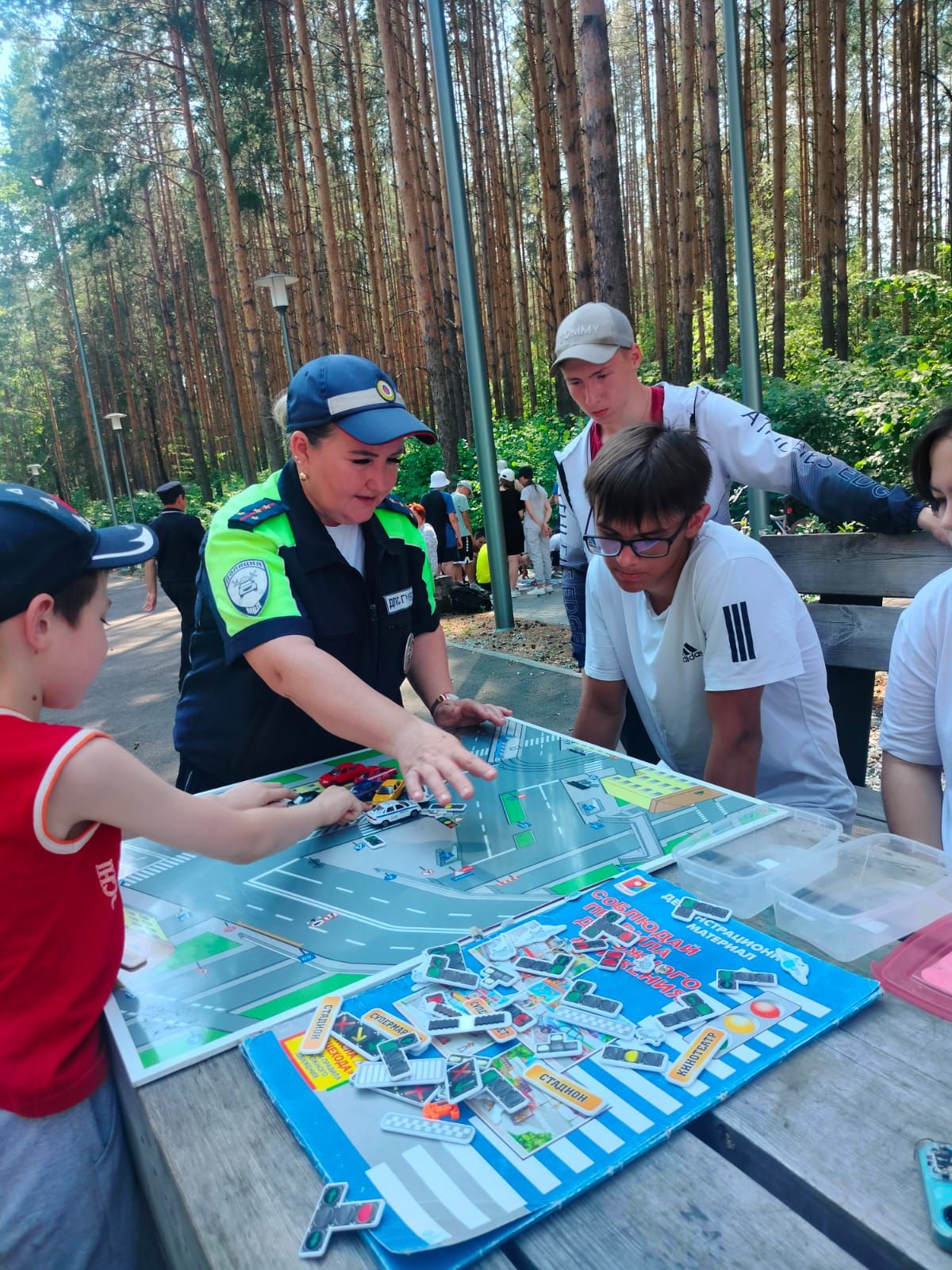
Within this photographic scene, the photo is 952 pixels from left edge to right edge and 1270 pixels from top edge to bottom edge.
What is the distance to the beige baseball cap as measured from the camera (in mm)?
2793

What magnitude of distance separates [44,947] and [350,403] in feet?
3.87

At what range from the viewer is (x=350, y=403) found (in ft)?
6.08

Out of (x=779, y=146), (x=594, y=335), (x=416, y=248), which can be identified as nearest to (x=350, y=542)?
(x=594, y=335)

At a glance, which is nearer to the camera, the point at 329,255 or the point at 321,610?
the point at 321,610

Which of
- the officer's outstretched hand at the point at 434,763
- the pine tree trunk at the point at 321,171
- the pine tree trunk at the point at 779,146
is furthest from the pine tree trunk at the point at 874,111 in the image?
the officer's outstretched hand at the point at 434,763

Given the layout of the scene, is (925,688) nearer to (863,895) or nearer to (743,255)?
(863,895)

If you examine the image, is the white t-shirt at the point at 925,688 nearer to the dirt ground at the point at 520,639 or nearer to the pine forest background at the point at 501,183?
the dirt ground at the point at 520,639

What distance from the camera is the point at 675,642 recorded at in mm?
2049

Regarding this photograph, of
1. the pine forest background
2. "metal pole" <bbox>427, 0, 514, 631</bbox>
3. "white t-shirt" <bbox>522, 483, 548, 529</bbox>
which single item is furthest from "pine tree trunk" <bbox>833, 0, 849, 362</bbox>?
"metal pole" <bbox>427, 0, 514, 631</bbox>

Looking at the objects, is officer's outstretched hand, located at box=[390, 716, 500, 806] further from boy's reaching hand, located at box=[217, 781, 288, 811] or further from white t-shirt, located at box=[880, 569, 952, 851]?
white t-shirt, located at box=[880, 569, 952, 851]

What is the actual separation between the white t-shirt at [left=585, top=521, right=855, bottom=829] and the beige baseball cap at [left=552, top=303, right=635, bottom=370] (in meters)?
0.86

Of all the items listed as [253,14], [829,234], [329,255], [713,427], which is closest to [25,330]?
[253,14]

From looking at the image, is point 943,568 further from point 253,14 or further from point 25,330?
point 25,330

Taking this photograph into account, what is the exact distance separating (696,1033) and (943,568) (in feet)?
6.06
